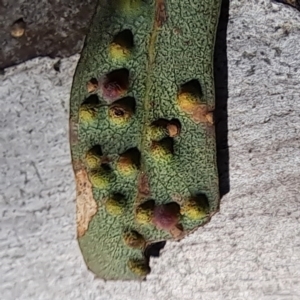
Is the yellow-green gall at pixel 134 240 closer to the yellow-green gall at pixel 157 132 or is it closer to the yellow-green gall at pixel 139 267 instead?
the yellow-green gall at pixel 139 267

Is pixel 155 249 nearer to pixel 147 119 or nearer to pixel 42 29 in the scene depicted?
pixel 147 119

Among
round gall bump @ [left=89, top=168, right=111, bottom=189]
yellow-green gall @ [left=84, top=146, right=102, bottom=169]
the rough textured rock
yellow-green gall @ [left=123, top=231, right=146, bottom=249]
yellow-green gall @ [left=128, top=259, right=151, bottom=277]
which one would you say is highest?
the rough textured rock

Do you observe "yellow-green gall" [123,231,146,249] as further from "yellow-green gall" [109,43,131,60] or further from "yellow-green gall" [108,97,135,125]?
"yellow-green gall" [109,43,131,60]

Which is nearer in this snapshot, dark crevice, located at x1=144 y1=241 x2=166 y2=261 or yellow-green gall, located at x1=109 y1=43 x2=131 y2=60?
yellow-green gall, located at x1=109 y1=43 x2=131 y2=60

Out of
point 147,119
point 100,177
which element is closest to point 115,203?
point 100,177

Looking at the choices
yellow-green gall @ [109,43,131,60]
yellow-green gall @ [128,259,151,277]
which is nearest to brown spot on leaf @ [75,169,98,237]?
yellow-green gall @ [128,259,151,277]

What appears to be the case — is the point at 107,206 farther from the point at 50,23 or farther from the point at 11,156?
the point at 50,23

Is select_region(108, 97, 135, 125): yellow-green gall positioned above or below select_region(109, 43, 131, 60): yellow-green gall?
below

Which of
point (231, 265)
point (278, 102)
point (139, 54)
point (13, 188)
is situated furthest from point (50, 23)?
point (231, 265)
